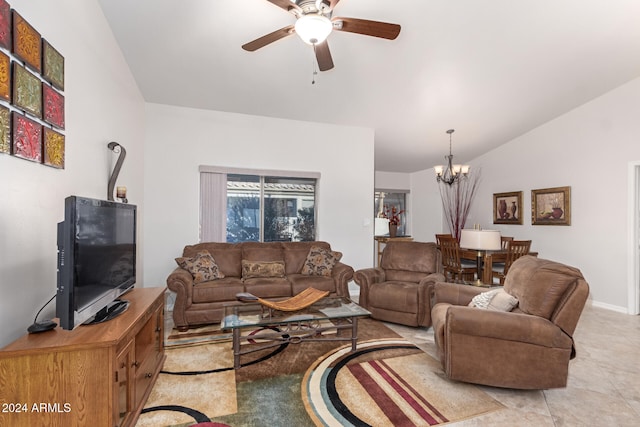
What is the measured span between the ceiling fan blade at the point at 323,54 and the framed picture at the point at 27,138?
182 centimetres

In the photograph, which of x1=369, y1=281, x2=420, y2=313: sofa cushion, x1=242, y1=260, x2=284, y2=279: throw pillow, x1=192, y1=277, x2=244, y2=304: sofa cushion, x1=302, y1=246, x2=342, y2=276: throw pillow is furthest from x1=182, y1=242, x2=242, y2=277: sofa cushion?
x1=369, y1=281, x2=420, y2=313: sofa cushion

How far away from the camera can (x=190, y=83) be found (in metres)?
3.75

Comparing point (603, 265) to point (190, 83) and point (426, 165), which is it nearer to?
point (426, 165)

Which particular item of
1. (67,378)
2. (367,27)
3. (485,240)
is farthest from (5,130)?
(485,240)

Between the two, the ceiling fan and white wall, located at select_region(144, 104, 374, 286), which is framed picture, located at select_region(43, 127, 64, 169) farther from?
white wall, located at select_region(144, 104, 374, 286)

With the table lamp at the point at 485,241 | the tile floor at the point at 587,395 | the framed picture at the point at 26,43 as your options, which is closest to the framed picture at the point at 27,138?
the framed picture at the point at 26,43

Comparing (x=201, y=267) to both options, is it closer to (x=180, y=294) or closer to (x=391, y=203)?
(x=180, y=294)

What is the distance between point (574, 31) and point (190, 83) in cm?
415

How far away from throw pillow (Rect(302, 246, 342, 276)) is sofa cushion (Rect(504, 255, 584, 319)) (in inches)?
83.5

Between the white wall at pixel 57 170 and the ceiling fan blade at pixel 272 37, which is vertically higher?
the ceiling fan blade at pixel 272 37

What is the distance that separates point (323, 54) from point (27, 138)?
6.51 feet

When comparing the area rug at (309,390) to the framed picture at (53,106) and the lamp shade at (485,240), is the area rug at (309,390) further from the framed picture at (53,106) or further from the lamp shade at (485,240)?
the framed picture at (53,106)

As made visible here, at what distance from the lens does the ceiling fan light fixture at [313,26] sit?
1972mm

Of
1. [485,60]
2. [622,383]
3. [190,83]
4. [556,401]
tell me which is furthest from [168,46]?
[622,383]
